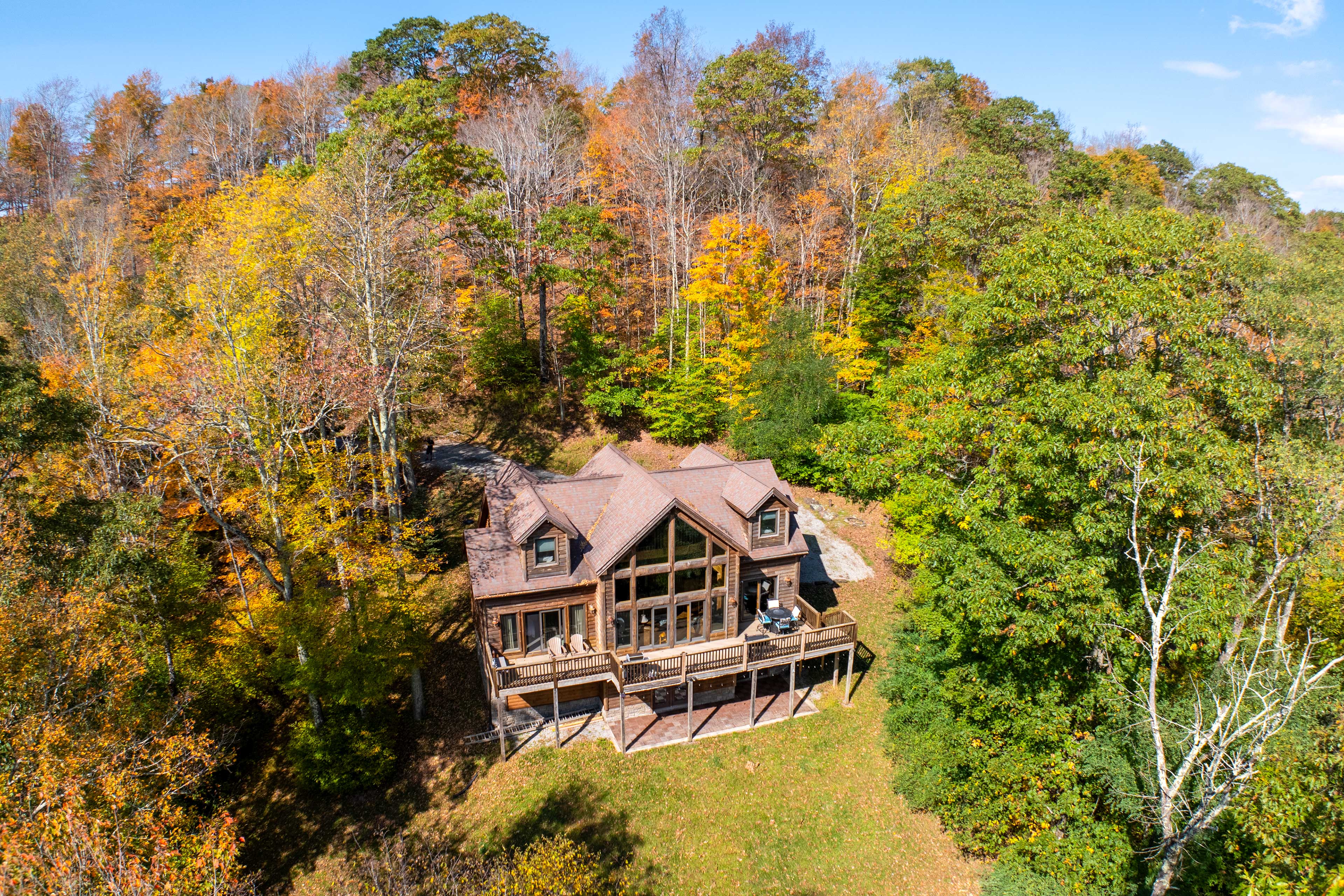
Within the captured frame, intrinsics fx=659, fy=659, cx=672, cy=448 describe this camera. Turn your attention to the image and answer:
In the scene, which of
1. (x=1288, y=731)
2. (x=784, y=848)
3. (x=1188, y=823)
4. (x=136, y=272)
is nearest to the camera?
(x=1188, y=823)

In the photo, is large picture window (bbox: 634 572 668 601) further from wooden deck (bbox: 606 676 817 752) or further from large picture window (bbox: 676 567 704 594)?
wooden deck (bbox: 606 676 817 752)

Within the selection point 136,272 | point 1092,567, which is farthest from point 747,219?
point 136,272

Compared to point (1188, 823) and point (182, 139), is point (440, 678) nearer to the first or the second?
point (1188, 823)

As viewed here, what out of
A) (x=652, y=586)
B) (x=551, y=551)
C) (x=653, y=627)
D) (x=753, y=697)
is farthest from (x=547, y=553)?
(x=753, y=697)

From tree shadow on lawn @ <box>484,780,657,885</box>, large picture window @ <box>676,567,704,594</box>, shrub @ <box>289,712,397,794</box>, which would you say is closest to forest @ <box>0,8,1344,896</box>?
shrub @ <box>289,712,397,794</box>

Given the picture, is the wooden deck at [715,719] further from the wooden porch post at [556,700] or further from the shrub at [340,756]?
the shrub at [340,756]

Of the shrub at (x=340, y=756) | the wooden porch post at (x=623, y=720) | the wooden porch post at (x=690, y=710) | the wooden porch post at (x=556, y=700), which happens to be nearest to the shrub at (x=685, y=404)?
the wooden porch post at (x=690, y=710)

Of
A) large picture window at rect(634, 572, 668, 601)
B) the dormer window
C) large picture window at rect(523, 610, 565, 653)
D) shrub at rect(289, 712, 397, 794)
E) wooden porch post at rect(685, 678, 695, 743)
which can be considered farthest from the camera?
the dormer window
